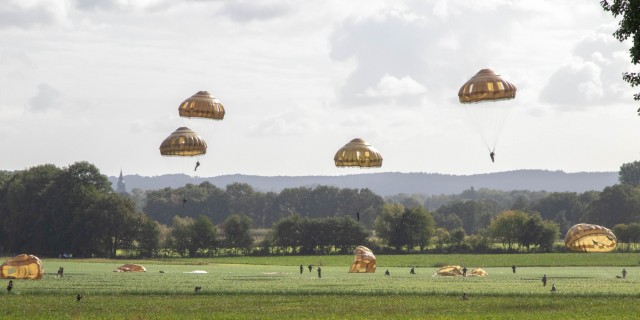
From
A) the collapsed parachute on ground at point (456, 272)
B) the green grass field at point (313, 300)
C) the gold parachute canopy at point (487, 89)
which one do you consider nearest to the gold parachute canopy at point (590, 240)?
the green grass field at point (313, 300)

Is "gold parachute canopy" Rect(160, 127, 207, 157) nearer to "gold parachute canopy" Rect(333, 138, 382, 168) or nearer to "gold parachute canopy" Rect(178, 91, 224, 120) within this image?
"gold parachute canopy" Rect(178, 91, 224, 120)

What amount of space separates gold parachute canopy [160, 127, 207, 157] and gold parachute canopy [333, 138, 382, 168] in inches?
535

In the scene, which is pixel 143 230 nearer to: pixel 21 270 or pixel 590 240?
pixel 21 270

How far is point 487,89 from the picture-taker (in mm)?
76688

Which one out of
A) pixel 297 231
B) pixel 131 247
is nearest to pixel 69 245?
pixel 131 247

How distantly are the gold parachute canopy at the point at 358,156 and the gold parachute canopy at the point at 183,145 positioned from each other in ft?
44.6

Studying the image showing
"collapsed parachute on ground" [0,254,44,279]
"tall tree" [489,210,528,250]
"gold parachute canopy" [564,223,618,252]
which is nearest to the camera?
"collapsed parachute on ground" [0,254,44,279]

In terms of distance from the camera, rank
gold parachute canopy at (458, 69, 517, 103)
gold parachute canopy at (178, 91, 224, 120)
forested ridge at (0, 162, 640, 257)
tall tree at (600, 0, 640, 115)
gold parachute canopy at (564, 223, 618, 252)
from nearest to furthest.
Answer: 1. tall tree at (600, 0, 640, 115)
2. gold parachute canopy at (458, 69, 517, 103)
3. gold parachute canopy at (564, 223, 618, 252)
4. gold parachute canopy at (178, 91, 224, 120)
5. forested ridge at (0, 162, 640, 257)

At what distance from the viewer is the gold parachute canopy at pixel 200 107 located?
90.4 metres

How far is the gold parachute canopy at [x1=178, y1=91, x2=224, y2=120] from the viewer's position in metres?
90.4

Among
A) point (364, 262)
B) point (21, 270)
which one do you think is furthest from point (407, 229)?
point (21, 270)

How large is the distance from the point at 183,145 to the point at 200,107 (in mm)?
4972

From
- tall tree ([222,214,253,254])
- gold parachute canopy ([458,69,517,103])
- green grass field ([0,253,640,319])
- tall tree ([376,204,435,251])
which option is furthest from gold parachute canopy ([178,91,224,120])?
tall tree ([376,204,435,251])

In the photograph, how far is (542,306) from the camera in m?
53.3
